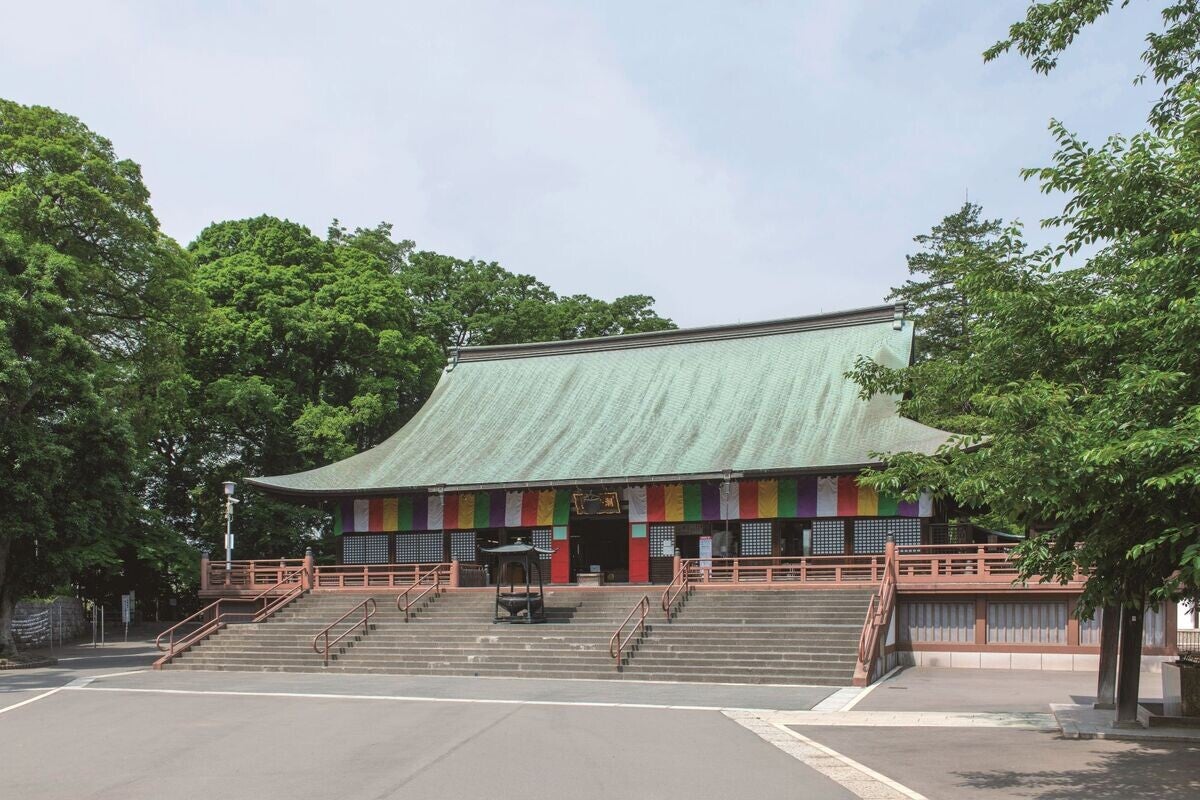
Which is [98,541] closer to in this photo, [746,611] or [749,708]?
[746,611]

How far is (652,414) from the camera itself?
33812 mm

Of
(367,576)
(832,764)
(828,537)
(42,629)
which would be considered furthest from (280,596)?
(832,764)

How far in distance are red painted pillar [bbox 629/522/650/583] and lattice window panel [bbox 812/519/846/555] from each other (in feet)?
16.0

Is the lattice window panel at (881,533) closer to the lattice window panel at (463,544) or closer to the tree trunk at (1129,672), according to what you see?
the lattice window panel at (463,544)

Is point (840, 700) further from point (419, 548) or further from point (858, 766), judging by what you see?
point (419, 548)

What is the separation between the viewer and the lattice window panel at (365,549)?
33625 mm

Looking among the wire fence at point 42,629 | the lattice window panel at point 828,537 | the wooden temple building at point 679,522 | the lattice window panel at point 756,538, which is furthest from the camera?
the wire fence at point 42,629

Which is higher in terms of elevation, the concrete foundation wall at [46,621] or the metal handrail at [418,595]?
the metal handrail at [418,595]

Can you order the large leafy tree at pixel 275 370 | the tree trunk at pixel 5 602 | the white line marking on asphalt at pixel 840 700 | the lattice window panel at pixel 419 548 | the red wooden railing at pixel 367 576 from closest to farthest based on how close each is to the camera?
1. the white line marking on asphalt at pixel 840 700
2. the tree trunk at pixel 5 602
3. the red wooden railing at pixel 367 576
4. the lattice window panel at pixel 419 548
5. the large leafy tree at pixel 275 370

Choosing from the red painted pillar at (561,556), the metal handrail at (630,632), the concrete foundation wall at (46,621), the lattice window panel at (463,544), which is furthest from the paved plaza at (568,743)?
the concrete foundation wall at (46,621)

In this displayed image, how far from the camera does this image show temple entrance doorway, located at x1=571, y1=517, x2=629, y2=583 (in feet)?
108

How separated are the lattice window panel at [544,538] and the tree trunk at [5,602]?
46.4 ft

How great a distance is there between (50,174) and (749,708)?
81.8 feet

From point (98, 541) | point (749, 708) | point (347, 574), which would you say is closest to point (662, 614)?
point (749, 708)
